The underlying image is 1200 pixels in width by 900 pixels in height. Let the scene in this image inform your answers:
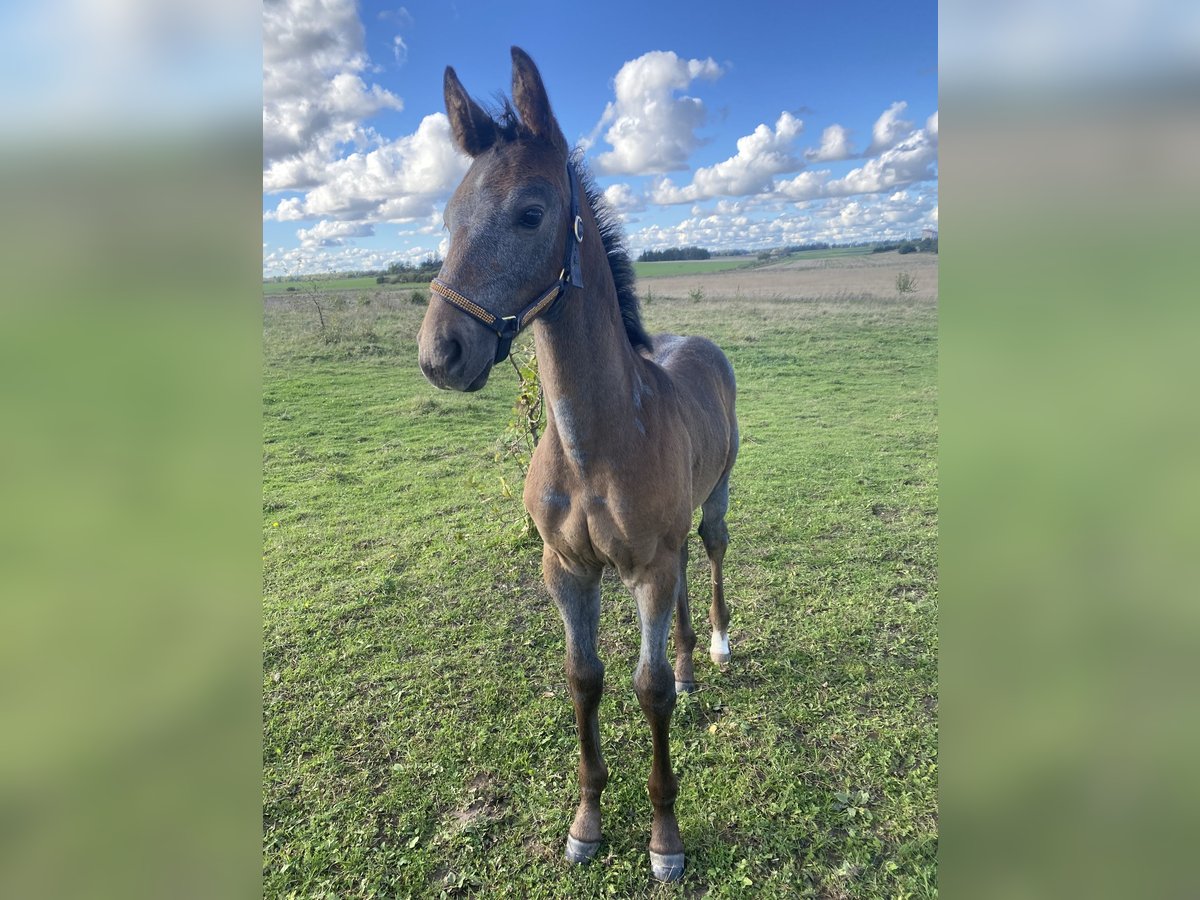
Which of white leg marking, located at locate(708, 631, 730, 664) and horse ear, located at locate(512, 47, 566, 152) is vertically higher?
horse ear, located at locate(512, 47, 566, 152)

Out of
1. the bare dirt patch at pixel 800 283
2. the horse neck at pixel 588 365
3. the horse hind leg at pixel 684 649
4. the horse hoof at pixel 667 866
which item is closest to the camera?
the horse neck at pixel 588 365

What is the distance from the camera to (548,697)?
365 centimetres

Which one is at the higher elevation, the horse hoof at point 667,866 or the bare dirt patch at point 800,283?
the bare dirt patch at point 800,283

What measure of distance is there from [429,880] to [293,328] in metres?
13.4

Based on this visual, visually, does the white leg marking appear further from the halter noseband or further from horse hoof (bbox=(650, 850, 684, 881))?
the halter noseband

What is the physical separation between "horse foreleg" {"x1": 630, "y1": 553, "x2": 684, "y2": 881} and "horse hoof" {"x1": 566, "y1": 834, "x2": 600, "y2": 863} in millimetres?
264

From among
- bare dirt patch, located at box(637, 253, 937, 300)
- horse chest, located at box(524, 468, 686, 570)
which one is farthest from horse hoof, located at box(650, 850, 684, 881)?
bare dirt patch, located at box(637, 253, 937, 300)

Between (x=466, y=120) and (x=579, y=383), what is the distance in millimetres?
898

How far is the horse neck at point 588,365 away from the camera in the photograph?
82.7 inches

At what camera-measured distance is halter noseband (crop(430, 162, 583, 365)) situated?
166cm

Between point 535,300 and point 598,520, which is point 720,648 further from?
point 535,300

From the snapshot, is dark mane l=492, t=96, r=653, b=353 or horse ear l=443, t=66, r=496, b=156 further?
dark mane l=492, t=96, r=653, b=353

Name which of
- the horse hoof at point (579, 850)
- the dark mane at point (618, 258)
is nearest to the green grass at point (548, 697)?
the horse hoof at point (579, 850)

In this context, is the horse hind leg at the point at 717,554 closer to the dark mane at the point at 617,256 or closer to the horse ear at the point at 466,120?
the dark mane at the point at 617,256
